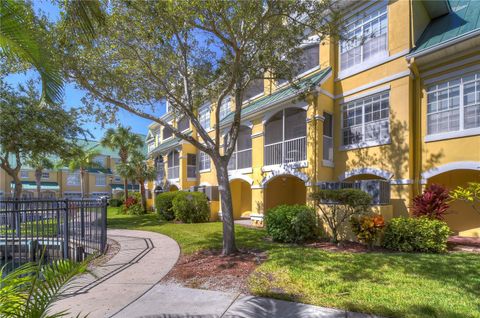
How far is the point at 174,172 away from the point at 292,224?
1556cm

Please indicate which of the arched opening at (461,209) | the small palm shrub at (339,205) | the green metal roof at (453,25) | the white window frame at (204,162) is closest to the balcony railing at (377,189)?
the small palm shrub at (339,205)

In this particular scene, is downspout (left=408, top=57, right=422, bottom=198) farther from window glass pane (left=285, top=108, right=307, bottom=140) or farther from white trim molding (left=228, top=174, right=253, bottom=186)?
white trim molding (left=228, top=174, right=253, bottom=186)

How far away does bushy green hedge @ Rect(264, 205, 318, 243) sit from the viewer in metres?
9.80

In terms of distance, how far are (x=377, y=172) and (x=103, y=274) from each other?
9867 mm

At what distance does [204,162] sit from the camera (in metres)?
21.4

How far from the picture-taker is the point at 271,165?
14.1 m

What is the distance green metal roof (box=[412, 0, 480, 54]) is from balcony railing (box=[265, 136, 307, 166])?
5.58 m

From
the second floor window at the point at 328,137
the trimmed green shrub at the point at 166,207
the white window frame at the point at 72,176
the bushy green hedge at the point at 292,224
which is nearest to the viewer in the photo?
the bushy green hedge at the point at 292,224

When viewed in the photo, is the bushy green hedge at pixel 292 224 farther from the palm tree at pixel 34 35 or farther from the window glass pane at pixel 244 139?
the window glass pane at pixel 244 139

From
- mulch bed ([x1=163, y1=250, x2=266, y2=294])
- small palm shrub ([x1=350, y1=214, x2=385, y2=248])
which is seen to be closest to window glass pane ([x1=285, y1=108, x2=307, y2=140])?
small palm shrub ([x1=350, y1=214, x2=385, y2=248])

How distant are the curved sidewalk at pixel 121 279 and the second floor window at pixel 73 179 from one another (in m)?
39.9

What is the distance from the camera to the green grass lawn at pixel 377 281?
14.6ft

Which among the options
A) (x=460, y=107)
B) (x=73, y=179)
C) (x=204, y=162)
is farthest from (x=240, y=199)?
(x=73, y=179)

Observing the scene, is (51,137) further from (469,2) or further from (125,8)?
(469,2)
